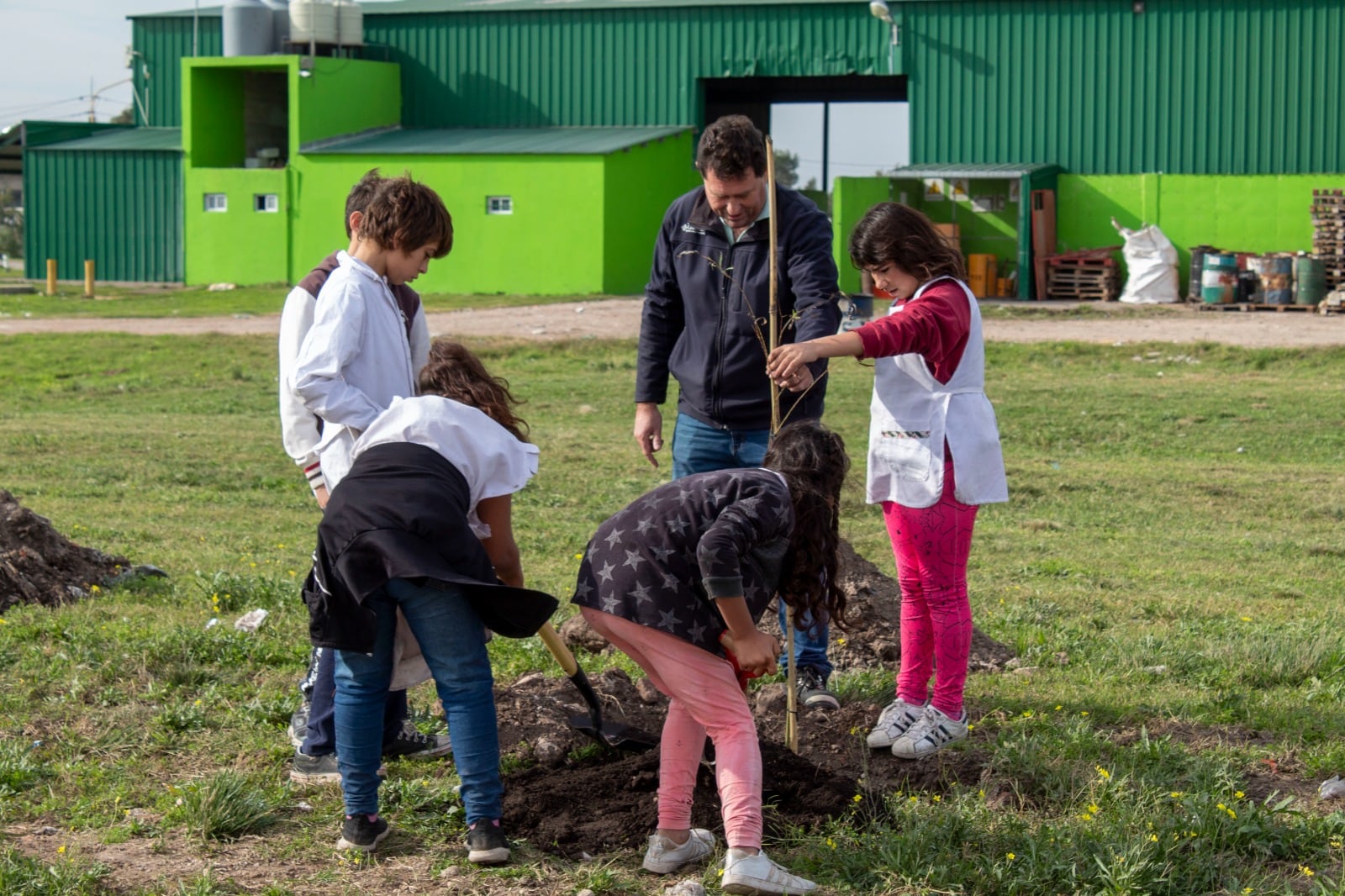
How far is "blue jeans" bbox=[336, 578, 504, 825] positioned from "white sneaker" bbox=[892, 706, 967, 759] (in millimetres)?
1357

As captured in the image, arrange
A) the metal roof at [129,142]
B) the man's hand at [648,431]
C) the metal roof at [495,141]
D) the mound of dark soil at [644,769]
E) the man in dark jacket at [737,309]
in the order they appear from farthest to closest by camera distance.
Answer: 1. the metal roof at [129,142]
2. the metal roof at [495,141]
3. the man's hand at [648,431]
4. the man in dark jacket at [737,309]
5. the mound of dark soil at [644,769]

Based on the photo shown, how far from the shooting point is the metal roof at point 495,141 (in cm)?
3025

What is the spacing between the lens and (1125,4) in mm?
28828

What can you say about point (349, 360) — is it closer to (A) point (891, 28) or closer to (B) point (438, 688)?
(B) point (438, 688)

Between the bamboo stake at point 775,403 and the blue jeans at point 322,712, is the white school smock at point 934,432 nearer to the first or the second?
the bamboo stake at point 775,403

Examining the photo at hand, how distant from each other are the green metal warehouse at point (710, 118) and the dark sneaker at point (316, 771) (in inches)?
1004

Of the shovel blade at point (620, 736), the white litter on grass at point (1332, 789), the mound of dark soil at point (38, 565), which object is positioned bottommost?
the white litter on grass at point (1332, 789)

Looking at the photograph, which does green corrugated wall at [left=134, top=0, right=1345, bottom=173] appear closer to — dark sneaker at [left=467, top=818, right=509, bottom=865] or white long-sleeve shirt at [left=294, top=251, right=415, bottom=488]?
white long-sleeve shirt at [left=294, top=251, right=415, bottom=488]

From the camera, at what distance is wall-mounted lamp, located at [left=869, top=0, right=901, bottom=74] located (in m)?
30.0

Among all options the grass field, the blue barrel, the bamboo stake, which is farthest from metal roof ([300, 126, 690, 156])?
the bamboo stake

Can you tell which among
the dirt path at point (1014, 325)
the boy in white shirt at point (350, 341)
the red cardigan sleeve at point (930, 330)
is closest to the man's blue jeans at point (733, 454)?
the red cardigan sleeve at point (930, 330)

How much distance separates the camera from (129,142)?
115ft

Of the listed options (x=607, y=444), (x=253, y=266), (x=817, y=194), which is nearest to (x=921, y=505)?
(x=607, y=444)

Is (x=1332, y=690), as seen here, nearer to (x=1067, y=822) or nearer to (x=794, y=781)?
(x=1067, y=822)
